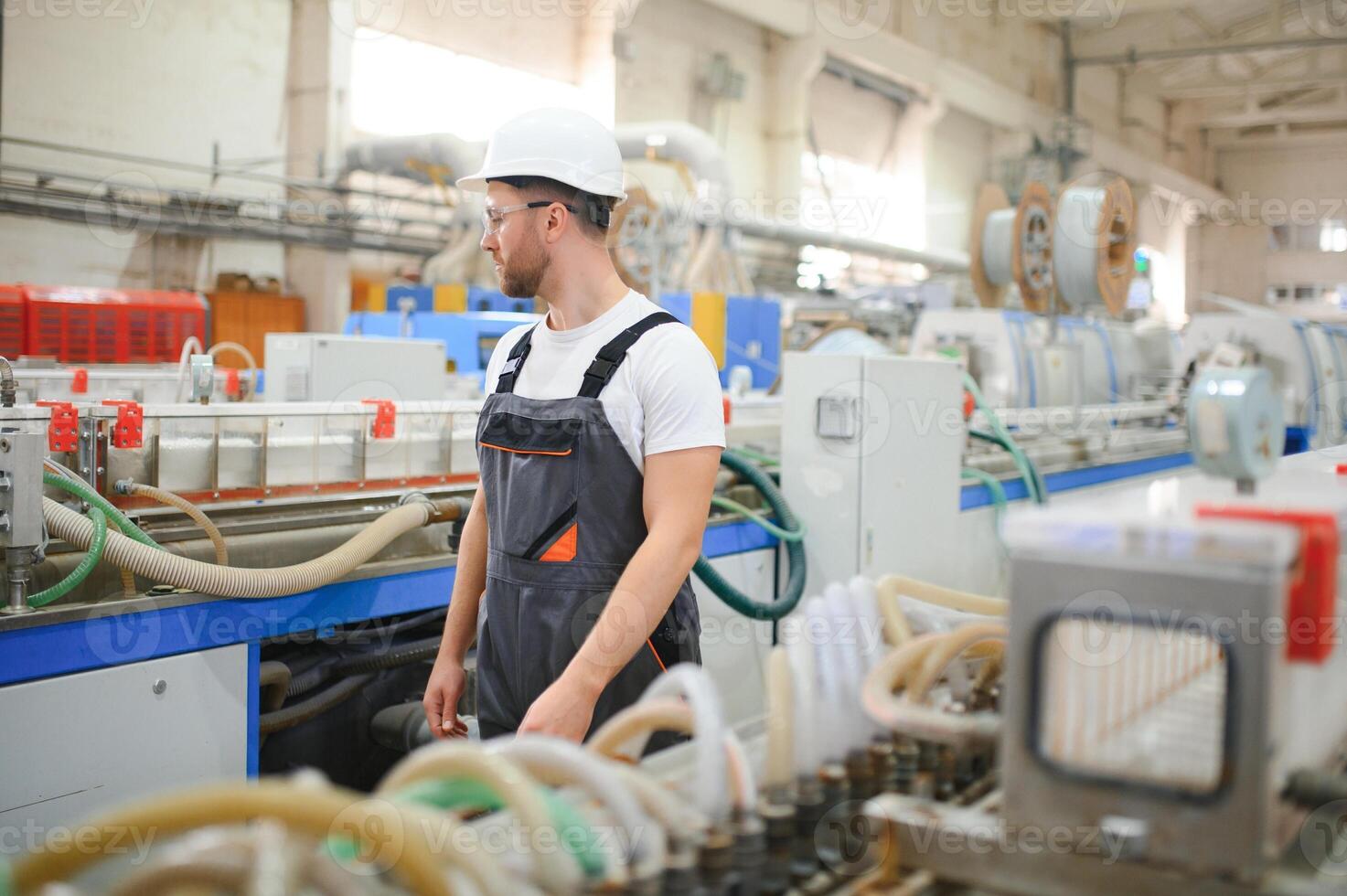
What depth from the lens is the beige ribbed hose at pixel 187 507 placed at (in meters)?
2.13

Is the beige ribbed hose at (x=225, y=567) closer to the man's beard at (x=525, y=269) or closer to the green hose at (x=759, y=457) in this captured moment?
the man's beard at (x=525, y=269)

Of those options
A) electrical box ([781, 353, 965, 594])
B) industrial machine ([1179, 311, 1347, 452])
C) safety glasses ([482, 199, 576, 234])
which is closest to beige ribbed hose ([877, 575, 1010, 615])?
safety glasses ([482, 199, 576, 234])

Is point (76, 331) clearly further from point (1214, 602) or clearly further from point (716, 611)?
point (1214, 602)

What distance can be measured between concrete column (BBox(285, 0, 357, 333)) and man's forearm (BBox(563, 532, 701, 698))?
6465 mm

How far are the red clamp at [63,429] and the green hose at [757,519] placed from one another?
5.17 ft

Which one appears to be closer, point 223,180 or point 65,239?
point 65,239

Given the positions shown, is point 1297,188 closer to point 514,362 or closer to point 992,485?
point 992,485

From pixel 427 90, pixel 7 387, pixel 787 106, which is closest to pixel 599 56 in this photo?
pixel 427 90

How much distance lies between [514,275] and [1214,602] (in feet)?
3.55

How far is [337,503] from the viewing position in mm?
2680

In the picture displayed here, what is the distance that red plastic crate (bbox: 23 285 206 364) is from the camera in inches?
177

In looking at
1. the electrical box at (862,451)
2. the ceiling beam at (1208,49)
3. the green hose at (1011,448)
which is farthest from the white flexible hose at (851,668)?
the ceiling beam at (1208,49)

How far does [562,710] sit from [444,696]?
1.25ft

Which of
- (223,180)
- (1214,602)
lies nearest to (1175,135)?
(223,180)
